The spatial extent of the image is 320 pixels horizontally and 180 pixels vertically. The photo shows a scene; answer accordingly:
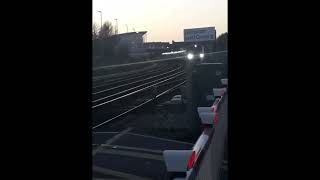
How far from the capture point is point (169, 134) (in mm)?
13195

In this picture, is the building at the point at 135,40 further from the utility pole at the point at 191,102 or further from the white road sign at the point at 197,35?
the utility pole at the point at 191,102

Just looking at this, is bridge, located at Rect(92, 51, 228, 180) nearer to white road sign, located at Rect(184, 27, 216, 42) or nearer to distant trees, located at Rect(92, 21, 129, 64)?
white road sign, located at Rect(184, 27, 216, 42)

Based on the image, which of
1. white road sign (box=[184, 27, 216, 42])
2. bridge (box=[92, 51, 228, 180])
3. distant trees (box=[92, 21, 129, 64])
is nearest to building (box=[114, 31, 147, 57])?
distant trees (box=[92, 21, 129, 64])

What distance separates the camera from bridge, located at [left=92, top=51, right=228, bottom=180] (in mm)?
4371

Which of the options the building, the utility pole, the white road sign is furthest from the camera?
the building

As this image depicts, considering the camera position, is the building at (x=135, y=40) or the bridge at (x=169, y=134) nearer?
the bridge at (x=169, y=134)

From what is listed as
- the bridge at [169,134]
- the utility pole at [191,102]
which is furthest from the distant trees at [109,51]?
the utility pole at [191,102]

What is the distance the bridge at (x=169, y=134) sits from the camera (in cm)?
437

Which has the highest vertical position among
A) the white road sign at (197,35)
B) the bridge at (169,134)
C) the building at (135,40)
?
the building at (135,40)
